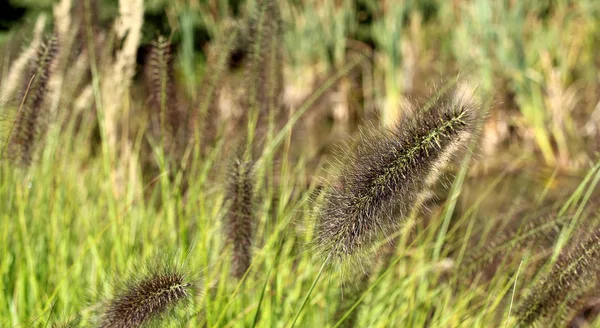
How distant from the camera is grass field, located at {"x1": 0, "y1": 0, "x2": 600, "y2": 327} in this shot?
1.36 m

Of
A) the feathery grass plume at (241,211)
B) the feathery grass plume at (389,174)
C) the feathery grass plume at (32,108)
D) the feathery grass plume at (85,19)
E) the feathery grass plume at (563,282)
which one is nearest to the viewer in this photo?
the feathery grass plume at (389,174)

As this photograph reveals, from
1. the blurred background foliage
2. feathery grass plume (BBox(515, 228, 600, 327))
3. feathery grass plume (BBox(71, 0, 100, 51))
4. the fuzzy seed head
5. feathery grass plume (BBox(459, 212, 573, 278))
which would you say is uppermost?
feathery grass plume (BBox(71, 0, 100, 51))

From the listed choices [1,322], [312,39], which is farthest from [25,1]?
[1,322]

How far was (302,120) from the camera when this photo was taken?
9.92 ft

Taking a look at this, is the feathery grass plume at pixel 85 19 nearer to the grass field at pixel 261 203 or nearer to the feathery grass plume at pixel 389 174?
the grass field at pixel 261 203

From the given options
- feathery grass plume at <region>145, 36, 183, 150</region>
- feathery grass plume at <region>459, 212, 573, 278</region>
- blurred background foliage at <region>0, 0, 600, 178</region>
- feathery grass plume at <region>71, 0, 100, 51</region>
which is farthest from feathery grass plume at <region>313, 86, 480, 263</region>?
blurred background foliage at <region>0, 0, 600, 178</region>

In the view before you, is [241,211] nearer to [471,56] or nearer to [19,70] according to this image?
[19,70]

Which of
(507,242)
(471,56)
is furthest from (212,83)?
(471,56)

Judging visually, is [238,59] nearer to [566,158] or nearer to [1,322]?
[566,158]

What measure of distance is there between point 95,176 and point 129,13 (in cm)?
106

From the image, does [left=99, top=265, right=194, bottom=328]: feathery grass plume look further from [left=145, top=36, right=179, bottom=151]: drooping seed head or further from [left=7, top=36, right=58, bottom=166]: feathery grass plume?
[left=145, top=36, right=179, bottom=151]: drooping seed head

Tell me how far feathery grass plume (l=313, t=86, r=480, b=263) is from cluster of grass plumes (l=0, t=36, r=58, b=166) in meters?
0.80

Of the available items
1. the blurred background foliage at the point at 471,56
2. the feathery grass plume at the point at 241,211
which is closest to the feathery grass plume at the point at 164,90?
the feathery grass plume at the point at 241,211

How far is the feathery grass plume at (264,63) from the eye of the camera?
209 centimetres
